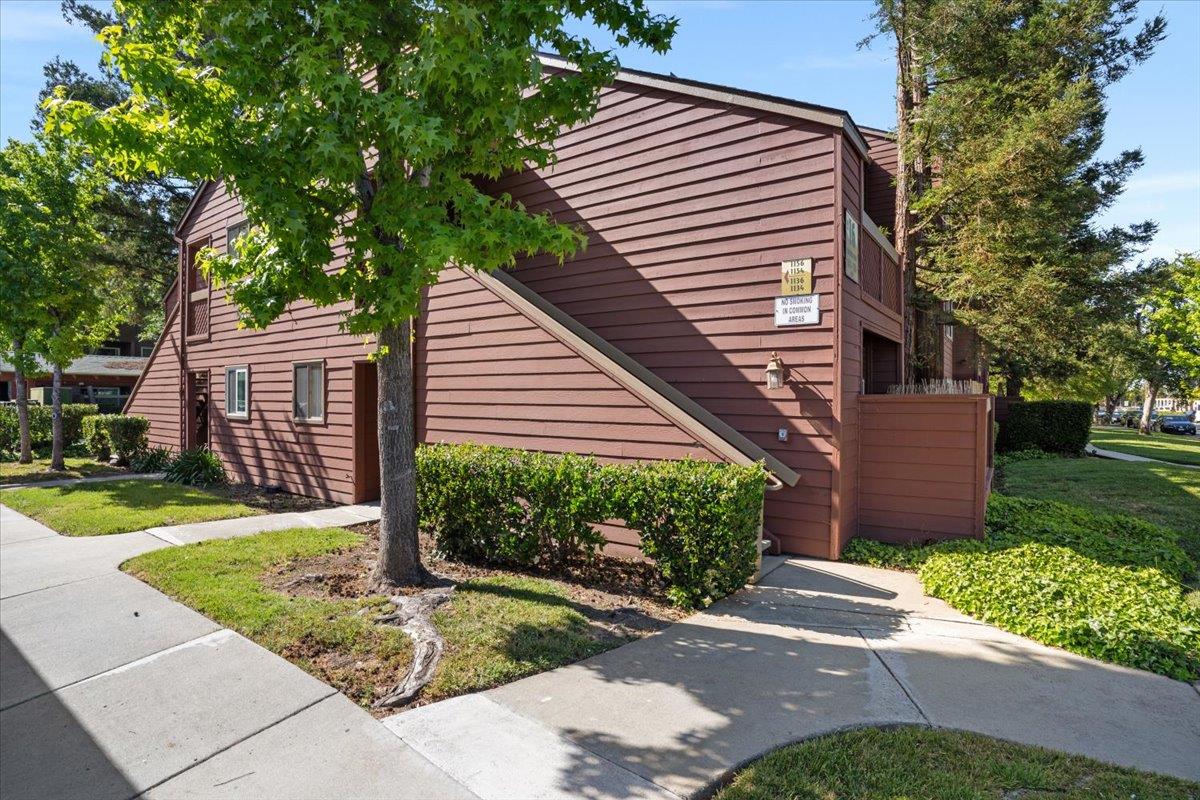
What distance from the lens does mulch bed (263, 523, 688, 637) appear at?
5.08 m

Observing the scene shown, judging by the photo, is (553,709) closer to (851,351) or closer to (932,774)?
(932,774)

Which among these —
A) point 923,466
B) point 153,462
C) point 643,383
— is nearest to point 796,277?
point 643,383

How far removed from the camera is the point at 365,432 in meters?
9.98

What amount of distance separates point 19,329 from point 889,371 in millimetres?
17890

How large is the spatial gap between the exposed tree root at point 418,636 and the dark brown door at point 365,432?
518 centimetres

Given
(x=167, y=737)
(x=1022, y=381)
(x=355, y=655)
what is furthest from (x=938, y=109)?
(x=1022, y=381)

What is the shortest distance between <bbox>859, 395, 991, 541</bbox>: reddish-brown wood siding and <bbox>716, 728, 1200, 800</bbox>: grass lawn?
4.20 metres

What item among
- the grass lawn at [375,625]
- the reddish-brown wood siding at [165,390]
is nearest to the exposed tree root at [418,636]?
the grass lawn at [375,625]

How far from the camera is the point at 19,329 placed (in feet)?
43.6

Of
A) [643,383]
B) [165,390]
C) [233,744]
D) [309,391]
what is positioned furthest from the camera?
[165,390]

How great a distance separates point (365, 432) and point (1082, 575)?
9438 mm

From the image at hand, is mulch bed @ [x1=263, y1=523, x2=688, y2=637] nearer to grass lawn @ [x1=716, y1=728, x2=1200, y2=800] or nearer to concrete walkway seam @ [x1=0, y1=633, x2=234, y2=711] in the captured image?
concrete walkway seam @ [x1=0, y1=633, x2=234, y2=711]

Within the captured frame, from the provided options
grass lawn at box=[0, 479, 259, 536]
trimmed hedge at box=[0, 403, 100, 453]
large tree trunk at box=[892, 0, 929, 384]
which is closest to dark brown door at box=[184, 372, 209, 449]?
grass lawn at box=[0, 479, 259, 536]

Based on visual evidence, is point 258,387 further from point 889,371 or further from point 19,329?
point 889,371
